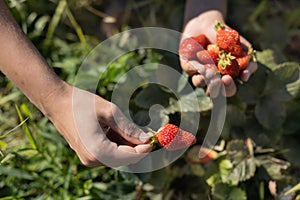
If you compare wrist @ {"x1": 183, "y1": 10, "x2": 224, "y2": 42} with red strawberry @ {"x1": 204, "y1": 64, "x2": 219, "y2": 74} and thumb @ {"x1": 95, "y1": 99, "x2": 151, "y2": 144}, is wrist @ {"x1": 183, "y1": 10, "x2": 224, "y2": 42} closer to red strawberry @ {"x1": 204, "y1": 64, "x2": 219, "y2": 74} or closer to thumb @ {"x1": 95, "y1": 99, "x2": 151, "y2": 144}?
red strawberry @ {"x1": 204, "y1": 64, "x2": 219, "y2": 74}

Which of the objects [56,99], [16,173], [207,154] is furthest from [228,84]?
[16,173]

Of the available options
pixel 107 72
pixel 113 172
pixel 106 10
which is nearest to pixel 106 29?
pixel 106 10

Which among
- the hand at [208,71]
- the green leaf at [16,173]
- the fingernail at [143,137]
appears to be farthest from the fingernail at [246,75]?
the green leaf at [16,173]

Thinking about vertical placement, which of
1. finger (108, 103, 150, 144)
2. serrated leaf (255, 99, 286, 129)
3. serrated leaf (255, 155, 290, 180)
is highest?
finger (108, 103, 150, 144)

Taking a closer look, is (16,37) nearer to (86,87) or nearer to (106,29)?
(86,87)

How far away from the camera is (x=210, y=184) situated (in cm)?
132

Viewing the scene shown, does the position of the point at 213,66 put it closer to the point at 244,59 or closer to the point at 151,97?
the point at 244,59

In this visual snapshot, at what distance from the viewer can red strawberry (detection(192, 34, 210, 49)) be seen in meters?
1.26

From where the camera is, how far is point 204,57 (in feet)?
3.91

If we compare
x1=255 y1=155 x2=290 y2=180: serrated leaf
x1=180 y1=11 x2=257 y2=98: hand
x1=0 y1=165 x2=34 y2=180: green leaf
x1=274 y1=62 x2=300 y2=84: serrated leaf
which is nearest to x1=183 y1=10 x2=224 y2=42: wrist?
x1=180 y1=11 x2=257 y2=98: hand

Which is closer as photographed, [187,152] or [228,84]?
[228,84]

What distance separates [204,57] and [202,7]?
290 millimetres

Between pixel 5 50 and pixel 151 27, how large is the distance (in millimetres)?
662

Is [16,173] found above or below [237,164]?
above
